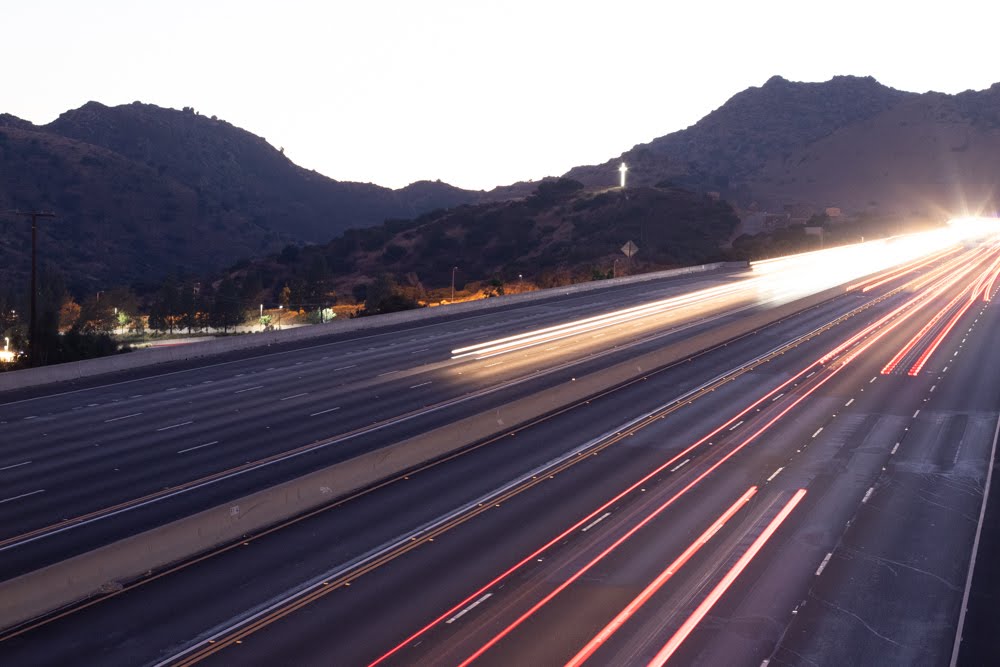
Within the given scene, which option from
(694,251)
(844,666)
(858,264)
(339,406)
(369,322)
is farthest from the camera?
(694,251)

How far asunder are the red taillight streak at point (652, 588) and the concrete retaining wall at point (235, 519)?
7961 mm

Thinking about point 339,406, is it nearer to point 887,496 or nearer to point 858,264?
point 887,496

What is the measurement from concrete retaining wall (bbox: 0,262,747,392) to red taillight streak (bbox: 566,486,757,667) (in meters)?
27.8

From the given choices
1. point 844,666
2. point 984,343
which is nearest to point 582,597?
point 844,666

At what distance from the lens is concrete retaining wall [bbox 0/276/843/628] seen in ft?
50.5

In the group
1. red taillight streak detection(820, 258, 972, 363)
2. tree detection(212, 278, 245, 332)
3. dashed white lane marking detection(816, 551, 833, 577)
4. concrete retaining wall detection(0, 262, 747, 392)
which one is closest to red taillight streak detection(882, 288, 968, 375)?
red taillight streak detection(820, 258, 972, 363)

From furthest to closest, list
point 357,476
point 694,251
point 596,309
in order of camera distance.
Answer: point 694,251, point 596,309, point 357,476

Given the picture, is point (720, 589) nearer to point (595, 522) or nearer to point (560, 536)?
point (560, 536)

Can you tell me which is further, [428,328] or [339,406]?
[428,328]

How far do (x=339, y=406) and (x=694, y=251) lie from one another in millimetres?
103914

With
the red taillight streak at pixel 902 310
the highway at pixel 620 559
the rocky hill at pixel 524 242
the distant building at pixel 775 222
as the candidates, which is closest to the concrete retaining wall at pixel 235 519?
the highway at pixel 620 559

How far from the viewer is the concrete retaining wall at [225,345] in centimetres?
3809

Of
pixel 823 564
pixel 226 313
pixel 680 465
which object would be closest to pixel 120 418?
pixel 680 465

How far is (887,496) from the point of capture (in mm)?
23078
